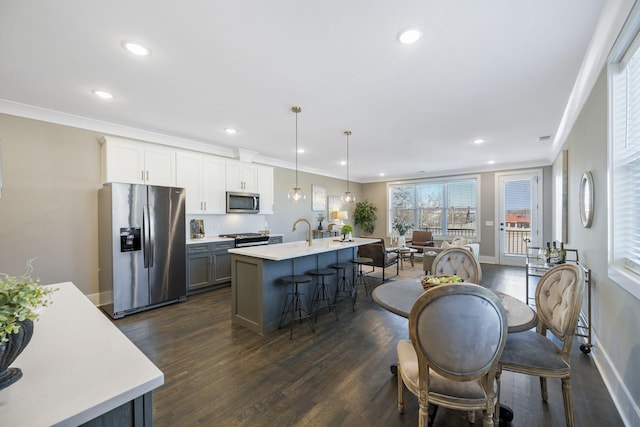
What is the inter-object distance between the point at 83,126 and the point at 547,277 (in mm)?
5519

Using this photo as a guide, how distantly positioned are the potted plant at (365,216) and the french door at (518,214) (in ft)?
11.8

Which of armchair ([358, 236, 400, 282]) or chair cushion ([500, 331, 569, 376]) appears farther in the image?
armchair ([358, 236, 400, 282])

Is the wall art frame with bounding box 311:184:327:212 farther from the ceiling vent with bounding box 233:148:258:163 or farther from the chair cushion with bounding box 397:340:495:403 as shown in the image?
the chair cushion with bounding box 397:340:495:403

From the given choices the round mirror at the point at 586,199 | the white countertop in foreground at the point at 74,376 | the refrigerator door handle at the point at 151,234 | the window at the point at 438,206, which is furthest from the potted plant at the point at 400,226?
the white countertop in foreground at the point at 74,376

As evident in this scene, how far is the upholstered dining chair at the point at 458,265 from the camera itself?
2.66 metres

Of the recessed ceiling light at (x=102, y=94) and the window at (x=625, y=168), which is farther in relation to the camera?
the recessed ceiling light at (x=102, y=94)

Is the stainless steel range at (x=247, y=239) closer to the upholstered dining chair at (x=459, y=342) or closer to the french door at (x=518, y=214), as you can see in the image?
the upholstered dining chair at (x=459, y=342)

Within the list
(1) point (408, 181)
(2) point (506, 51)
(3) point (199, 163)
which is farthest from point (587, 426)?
(1) point (408, 181)

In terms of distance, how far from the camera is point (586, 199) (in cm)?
274

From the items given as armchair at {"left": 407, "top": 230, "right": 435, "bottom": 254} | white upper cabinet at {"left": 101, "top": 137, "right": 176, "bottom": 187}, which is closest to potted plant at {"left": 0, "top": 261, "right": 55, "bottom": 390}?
white upper cabinet at {"left": 101, "top": 137, "right": 176, "bottom": 187}

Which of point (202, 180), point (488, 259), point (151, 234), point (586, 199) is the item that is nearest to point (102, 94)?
point (151, 234)

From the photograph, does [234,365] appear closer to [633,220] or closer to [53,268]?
[53,268]

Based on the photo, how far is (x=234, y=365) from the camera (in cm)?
247

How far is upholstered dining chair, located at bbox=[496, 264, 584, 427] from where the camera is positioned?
63.9 inches
